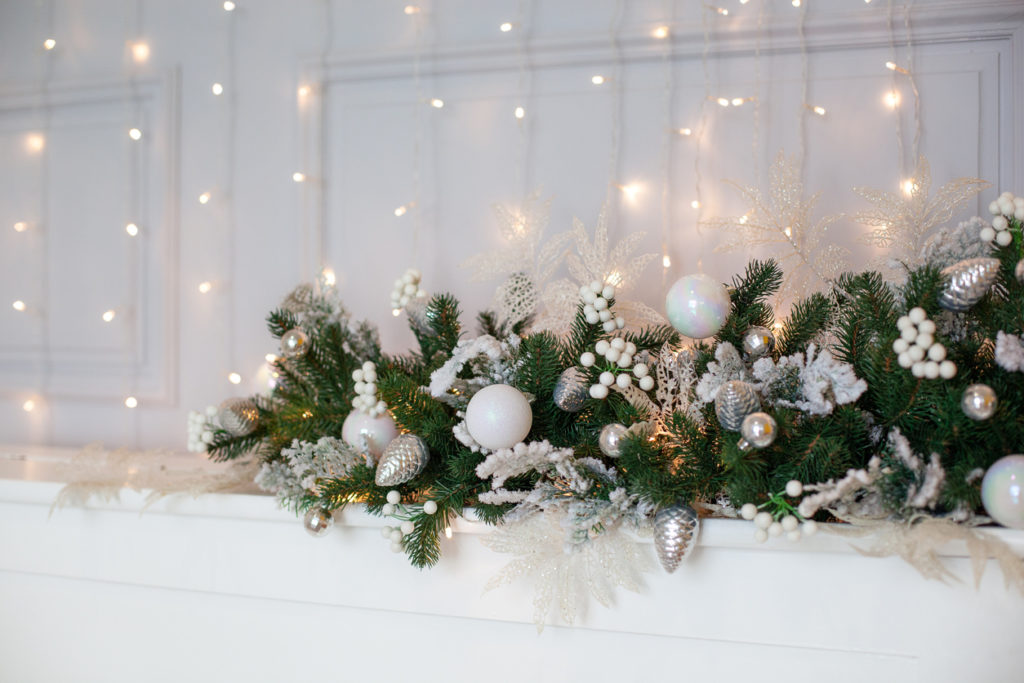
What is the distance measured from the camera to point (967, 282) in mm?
649

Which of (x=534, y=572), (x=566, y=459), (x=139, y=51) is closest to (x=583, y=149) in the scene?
(x=566, y=459)

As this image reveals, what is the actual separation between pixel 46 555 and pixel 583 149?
1023 millimetres

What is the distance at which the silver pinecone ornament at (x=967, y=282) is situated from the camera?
2.12 feet

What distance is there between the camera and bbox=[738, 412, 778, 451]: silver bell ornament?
24.4 inches

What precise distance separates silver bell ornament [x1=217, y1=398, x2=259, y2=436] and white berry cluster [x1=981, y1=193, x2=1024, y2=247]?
36.2 inches

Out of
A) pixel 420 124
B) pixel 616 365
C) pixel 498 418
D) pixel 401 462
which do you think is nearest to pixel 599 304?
pixel 616 365

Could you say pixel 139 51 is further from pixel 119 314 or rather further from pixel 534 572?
pixel 534 572

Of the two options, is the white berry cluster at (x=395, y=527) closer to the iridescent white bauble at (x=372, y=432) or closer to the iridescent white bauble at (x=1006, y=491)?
the iridescent white bauble at (x=372, y=432)

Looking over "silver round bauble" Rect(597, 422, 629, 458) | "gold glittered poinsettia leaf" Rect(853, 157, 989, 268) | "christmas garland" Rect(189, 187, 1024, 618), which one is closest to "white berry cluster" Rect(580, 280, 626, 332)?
"christmas garland" Rect(189, 187, 1024, 618)

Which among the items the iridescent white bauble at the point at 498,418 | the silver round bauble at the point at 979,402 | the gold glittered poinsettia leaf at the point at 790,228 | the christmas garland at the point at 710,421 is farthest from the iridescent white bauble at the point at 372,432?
the silver round bauble at the point at 979,402

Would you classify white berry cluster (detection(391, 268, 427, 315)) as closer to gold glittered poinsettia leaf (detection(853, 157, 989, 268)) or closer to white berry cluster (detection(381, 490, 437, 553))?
white berry cluster (detection(381, 490, 437, 553))

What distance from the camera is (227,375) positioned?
121 cm

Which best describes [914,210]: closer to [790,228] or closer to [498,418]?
[790,228]

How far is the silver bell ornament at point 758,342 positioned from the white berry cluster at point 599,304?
5.6 inches
